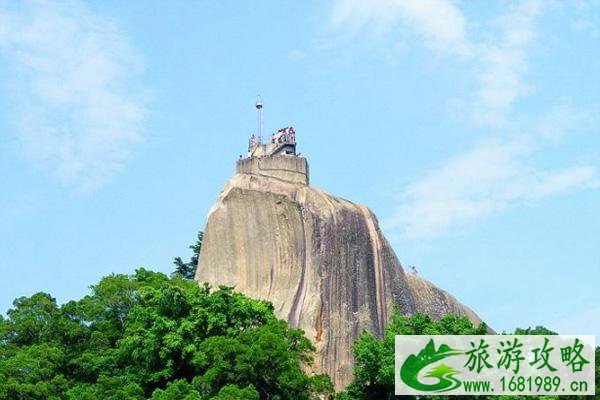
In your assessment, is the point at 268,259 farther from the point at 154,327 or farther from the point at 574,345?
the point at 574,345

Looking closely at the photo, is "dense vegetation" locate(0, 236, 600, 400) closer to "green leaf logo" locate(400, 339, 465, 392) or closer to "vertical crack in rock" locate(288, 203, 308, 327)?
"green leaf logo" locate(400, 339, 465, 392)

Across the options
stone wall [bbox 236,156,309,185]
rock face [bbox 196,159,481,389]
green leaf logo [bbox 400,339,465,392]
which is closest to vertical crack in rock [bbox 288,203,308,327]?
rock face [bbox 196,159,481,389]

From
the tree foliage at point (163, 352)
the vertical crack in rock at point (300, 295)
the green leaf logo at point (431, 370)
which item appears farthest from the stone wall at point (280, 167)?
the green leaf logo at point (431, 370)

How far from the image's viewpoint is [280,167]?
35.4m

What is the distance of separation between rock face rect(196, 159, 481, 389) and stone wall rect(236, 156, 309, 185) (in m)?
0.20

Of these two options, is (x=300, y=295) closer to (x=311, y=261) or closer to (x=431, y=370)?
(x=311, y=261)

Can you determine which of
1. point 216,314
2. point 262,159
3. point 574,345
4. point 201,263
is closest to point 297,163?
point 262,159

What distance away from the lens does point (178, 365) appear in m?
30.5

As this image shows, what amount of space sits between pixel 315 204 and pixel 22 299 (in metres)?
8.24

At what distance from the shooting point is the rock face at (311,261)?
32969mm

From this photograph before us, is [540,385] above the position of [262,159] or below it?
below

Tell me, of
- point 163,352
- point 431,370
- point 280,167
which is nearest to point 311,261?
point 280,167

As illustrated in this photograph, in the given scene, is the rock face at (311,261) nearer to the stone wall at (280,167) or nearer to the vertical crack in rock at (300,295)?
the vertical crack in rock at (300,295)

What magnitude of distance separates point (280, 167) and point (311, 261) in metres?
3.03
